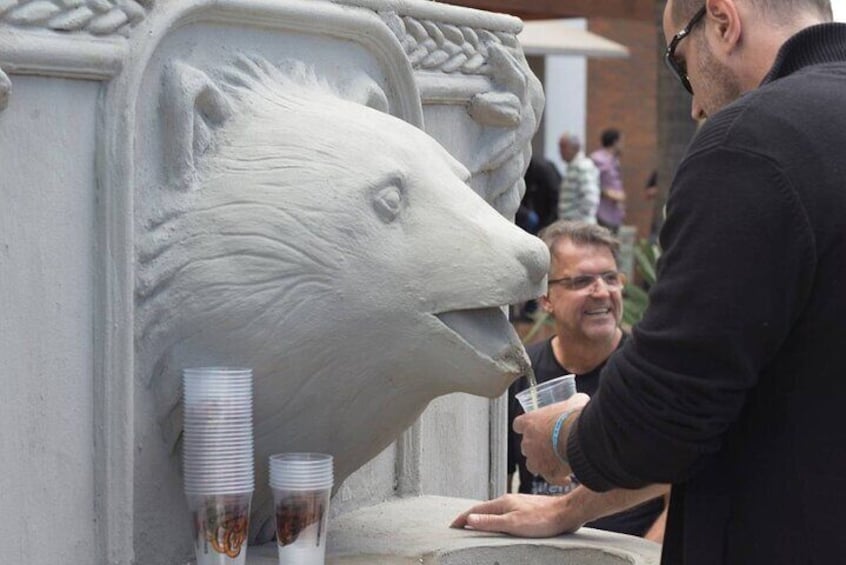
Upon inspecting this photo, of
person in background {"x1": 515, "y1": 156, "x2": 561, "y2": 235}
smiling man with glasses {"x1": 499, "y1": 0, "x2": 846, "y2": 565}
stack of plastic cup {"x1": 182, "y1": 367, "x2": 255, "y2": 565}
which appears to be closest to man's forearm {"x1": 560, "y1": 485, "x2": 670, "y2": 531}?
smiling man with glasses {"x1": 499, "y1": 0, "x2": 846, "y2": 565}

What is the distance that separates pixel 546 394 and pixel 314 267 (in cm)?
52

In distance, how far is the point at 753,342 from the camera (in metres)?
2.20

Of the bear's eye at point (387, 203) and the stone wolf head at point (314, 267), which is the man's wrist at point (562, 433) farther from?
the bear's eye at point (387, 203)

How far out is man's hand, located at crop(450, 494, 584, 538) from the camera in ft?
10.2

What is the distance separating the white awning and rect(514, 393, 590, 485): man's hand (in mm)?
11307

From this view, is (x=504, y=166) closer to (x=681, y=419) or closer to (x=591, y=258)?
(x=591, y=258)

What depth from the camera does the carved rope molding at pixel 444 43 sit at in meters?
3.11

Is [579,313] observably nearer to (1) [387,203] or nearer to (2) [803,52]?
(1) [387,203]

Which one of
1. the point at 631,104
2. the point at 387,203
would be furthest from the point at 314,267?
the point at 631,104

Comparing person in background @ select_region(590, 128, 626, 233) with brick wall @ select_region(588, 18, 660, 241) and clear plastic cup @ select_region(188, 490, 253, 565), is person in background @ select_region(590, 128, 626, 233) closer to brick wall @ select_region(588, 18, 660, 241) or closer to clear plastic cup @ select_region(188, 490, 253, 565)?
brick wall @ select_region(588, 18, 660, 241)

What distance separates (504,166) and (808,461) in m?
1.43

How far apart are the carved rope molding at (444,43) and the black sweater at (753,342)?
991mm

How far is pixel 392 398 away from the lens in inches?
108

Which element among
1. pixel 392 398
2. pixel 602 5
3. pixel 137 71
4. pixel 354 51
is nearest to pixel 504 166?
pixel 354 51
